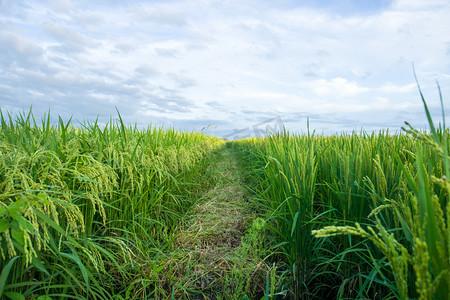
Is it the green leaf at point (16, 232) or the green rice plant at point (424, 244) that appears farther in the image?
the green leaf at point (16, 232)

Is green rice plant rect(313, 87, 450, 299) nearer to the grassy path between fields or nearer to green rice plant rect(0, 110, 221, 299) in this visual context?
the grassy path between fields

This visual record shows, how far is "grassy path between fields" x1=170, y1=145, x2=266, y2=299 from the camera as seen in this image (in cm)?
183

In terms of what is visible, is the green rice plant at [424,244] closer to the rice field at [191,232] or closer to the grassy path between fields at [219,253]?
the rice field at [191,232]

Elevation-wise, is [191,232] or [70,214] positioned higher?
[70,214]

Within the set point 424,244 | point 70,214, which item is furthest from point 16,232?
point 424,244

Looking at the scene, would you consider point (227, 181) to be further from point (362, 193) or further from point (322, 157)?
point (362, 193)

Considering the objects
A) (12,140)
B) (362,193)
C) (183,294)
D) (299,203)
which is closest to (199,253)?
(183,294)

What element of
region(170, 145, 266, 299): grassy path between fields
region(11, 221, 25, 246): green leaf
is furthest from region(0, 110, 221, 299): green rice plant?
region(170, 145, 266, 299): grassy path between fields

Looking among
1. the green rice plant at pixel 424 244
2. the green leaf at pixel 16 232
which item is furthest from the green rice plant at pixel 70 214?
the green rice plant at pixel 424 244

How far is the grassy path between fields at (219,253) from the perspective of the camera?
6.01 ft

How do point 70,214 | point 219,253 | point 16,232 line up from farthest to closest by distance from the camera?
point 219,253 → point 70,214 → point 16,232

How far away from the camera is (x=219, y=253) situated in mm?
2512

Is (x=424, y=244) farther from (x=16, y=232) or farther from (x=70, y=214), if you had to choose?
(x=70, y=214)

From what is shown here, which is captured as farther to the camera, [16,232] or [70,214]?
[70,214]
